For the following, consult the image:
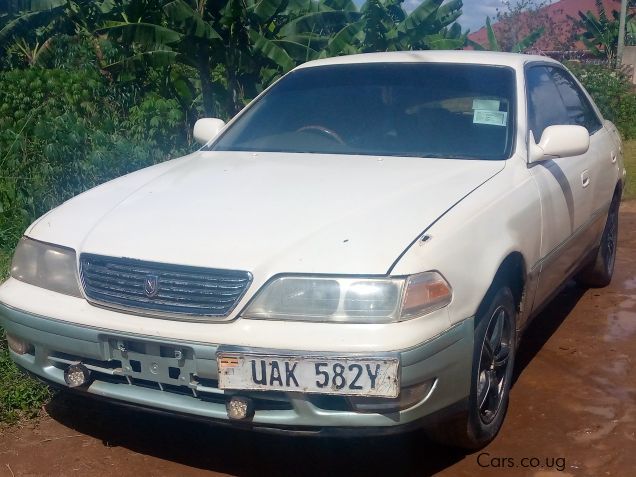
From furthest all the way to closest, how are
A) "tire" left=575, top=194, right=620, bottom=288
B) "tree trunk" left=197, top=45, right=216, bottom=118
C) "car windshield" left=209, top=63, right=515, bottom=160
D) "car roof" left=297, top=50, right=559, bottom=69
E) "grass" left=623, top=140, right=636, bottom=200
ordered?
1. "tree trunk" left=197, top=45, right=216, bottom=118
2. "grass" left=623, top=140, right=636, bottom=200
3. "tire" left=575, top=194, right=620, bottom=288
4. "car roof" left=297, top=50, right=559, bottom=69
5. "car windshield" left=209, top=63, right=515, bottom=160

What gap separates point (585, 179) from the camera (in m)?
4.80

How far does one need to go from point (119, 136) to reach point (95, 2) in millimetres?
5437

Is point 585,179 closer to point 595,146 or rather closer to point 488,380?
point 595,146

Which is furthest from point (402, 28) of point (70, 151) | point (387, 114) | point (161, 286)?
point (161, 286)

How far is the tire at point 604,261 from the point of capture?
584cm

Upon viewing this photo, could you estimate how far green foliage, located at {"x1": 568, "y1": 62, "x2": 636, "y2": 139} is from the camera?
15.9 metres

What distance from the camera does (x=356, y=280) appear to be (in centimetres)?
283

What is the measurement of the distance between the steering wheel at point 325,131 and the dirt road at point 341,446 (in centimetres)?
156

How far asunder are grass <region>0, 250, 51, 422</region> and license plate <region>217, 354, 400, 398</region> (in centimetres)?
147

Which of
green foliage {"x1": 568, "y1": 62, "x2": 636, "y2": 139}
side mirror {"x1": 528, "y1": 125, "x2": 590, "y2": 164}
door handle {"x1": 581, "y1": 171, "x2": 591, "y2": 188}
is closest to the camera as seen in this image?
side mirror {"x1": 528, "y1": 125, "x2": 590, "y2": 164}

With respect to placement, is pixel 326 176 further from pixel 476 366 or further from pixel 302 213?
pixel 476 366

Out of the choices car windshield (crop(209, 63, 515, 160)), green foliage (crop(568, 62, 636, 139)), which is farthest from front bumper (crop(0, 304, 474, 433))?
green foliage (crop(568, 62, 636, 139))

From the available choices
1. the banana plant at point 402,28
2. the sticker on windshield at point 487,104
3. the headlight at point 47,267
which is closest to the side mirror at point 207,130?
the sticker on windshield at point 487,104

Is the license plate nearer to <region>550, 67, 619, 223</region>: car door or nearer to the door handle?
the door handle
